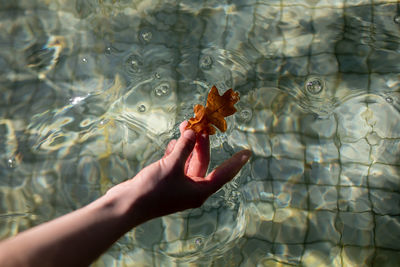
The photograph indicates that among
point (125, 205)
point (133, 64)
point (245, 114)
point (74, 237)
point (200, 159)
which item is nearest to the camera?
point (74, 237)

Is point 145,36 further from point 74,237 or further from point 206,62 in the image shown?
point 74,237

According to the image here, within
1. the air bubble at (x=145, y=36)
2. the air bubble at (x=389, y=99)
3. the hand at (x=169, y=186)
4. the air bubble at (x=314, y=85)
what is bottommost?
the hand at (x=169, y=186)

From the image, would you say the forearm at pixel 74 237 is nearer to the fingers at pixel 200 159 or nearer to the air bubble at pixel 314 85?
the fingers at pixel 200 159

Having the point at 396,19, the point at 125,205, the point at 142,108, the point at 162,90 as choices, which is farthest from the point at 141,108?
the point at 396,19

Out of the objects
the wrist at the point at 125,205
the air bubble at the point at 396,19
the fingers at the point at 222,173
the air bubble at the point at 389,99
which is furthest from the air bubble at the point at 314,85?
the wrist at the point at 125,205

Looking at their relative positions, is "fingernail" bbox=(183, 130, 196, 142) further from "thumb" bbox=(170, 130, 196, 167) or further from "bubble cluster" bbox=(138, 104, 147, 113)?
"bubble cluster" bbox=(138, 104, 147, 113)

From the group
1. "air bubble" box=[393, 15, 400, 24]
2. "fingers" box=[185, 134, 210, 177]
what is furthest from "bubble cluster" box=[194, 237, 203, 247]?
"air bubble" box=[393, 15, 400, 24]

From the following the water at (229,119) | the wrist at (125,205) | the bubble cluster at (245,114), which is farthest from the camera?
the bubble cluster at (245,114)
